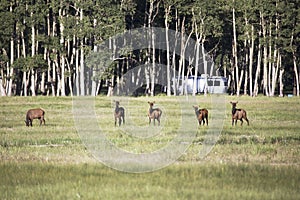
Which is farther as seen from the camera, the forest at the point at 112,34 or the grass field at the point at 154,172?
the forest at the point at 112,34

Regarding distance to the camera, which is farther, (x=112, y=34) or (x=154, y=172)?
(x=112, y=34)

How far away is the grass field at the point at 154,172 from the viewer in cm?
1273

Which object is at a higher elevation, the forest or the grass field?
the forest

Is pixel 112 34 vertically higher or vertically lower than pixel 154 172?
higher

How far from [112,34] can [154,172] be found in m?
47.7

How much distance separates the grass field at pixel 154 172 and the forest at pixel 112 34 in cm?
3570

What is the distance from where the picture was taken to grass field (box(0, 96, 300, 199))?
41.8ft

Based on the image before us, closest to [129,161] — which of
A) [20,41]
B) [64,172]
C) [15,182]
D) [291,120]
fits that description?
[64,172]

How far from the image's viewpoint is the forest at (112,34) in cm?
6209

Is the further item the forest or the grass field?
the forest

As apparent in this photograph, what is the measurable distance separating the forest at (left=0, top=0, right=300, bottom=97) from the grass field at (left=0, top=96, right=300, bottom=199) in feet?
117

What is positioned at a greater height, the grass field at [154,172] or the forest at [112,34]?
the forest at [112,34]

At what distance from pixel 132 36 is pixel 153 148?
49659 millimetres

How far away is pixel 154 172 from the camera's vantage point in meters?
15.1
